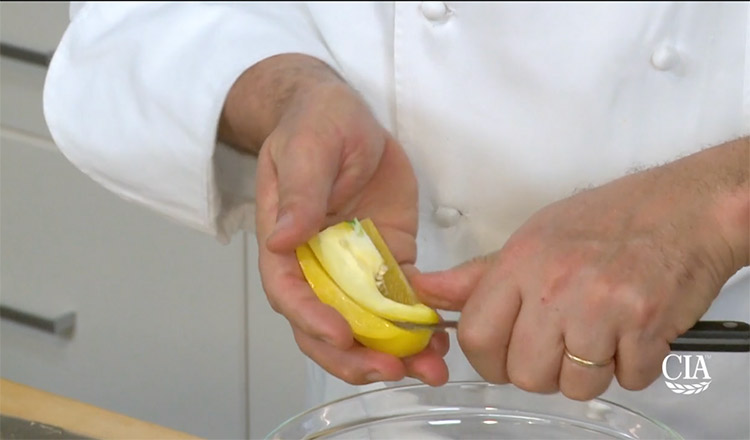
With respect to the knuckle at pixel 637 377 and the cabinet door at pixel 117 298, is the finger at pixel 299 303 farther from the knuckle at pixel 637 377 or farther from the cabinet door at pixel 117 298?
the cabinet door at pixel 117 298

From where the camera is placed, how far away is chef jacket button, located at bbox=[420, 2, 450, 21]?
60 centimetres

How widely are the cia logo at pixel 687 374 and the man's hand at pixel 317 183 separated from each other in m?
0.12

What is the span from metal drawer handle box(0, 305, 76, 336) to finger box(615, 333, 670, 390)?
0.84 m

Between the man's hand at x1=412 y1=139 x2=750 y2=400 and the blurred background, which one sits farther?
the blurred background

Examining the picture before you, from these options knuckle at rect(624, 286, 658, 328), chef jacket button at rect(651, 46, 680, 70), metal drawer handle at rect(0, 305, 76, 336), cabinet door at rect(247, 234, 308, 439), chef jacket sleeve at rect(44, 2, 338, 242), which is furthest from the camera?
metal drawer handle at rect(0, 305, 76, 336)

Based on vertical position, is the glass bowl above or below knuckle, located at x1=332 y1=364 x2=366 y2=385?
below

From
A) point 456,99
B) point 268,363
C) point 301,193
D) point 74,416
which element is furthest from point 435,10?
point 268,363

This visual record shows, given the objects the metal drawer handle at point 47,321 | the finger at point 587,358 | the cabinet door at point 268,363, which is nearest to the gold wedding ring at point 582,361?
the finger at point 587,358

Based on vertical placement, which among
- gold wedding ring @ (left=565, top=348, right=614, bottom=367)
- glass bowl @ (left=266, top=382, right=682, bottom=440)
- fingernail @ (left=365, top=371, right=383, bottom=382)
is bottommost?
glass bowl @ (left=266, top=382, right=682, bottom=440)

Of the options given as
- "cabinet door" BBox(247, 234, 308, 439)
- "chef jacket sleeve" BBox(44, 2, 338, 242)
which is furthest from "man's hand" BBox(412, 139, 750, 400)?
"cabinet door" BBox(247, 234, 308, 439)

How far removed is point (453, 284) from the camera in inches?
19.4

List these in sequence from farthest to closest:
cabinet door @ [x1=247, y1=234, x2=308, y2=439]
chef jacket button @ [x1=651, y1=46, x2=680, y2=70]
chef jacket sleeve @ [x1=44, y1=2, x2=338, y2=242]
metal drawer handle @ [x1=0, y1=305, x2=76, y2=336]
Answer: metal drawer handle @ [x1=0, y1=305, x2=76, y2=336] → cabinet door @ [x1=247, y1=234, x2=308, y2=439] → chef jacket sleeve @ [x1=44, y1=2, x2=338, y2=242] → chef jacket button @ [x1=651, y1=46, x2=680, y2=70]

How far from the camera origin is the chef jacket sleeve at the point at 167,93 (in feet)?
2.20

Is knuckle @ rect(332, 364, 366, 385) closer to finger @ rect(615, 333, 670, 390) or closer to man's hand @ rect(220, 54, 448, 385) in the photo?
man's hand @ rect(220, 54, 448, 385)
